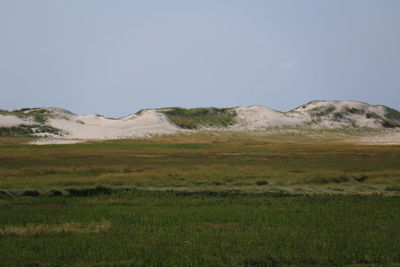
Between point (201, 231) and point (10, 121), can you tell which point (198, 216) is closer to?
point (201, 231)

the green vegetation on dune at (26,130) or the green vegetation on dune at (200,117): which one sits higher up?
the green vegetation on dune at (200,117)

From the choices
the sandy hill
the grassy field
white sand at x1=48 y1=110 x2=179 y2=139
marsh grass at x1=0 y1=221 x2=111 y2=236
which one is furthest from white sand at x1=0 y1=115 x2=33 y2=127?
marsh grass at x1=0 y1=221 x2=111 y2=236

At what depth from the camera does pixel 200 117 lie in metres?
161

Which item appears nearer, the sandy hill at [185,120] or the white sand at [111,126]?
the sandy hill at [185,120]

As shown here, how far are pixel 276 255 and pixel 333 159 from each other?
4423 centimetres

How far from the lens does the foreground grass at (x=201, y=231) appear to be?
639 inches

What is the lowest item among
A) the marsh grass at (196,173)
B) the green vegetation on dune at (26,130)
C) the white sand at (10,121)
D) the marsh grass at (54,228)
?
the marsh grass at (54,228)

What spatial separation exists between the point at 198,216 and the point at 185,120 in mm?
123624

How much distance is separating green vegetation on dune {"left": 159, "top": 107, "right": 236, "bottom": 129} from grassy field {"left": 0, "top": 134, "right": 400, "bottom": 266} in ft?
319

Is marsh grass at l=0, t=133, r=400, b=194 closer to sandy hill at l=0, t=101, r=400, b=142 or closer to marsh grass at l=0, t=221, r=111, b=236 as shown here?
marsh grass at l=0, t=221, r=111, b=236

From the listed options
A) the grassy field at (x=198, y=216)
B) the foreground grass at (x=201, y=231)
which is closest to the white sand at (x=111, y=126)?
the grassy field at (x=198, y=216)

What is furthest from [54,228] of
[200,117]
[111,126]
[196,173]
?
[200,117]

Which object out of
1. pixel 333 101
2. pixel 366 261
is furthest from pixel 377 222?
pixel 333 101

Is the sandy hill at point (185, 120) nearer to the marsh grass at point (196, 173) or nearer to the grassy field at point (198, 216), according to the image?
the marsh grass at point (196, 173)
